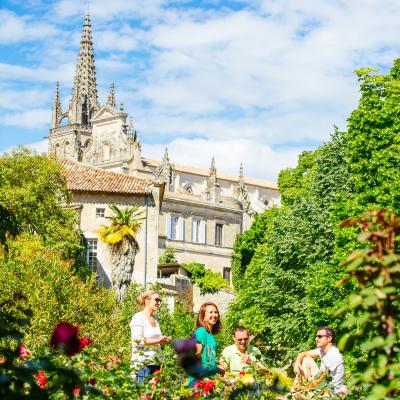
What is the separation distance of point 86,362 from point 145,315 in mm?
2355

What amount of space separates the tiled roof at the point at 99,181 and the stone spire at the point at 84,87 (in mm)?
61004

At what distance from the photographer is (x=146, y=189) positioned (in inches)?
1790

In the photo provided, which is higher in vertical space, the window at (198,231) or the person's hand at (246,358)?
the window at (198,231)

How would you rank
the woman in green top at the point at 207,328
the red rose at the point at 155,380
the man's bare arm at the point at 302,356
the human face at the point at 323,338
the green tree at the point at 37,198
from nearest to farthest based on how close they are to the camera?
1. the red rose at the point at 155,380
2. the woman in green top at the point at 207,328
3. the man's bare arm at the point at 302,356
4. the human face at the point at 323,338
5. the green tree at the point at 37,198

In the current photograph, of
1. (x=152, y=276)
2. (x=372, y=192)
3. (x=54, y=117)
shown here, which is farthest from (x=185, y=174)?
(x=372, y=192)

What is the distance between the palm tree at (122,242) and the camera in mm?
41531

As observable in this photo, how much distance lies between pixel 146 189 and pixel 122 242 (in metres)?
4.39

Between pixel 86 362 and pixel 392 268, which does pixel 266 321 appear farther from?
pixel 392 268

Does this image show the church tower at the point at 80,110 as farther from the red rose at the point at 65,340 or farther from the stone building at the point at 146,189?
the red rose at the point at 65,340

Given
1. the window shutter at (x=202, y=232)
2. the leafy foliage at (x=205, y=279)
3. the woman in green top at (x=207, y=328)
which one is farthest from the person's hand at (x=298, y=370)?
the window shutter at (x=202, y=232)

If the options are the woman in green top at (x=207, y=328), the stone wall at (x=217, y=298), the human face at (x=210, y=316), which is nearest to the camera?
the woman in green top at (x=207, y=328)

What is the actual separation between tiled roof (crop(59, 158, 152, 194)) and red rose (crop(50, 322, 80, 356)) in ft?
133

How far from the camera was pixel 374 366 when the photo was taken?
424 centimetres

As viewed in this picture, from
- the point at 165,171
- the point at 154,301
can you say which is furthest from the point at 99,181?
the point at 154,301
